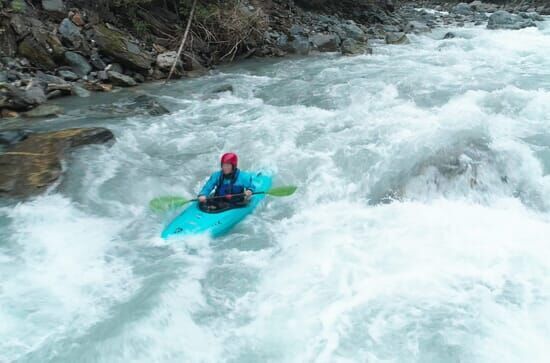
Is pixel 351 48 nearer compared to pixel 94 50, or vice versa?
pixel 94 50

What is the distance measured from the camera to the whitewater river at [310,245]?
12.0ft

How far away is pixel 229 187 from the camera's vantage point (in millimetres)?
5527

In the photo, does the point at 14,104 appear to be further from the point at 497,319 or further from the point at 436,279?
the point at 497,319

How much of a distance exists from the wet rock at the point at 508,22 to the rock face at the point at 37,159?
15013 mm

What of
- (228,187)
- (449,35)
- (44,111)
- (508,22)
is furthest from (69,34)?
(508,22)

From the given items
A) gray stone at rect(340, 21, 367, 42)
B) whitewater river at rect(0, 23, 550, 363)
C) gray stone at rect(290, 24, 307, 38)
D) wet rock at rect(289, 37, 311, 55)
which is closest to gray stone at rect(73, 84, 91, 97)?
whitewater river at rect(0, 23, 550, 363)

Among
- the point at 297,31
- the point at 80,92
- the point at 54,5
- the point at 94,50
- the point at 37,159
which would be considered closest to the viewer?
the point at 37,159

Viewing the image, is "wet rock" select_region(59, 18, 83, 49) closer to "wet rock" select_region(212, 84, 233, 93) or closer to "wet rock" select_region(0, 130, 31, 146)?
"wet rock" select_region(212, 84, 233, 93)

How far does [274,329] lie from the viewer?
12.4 ft

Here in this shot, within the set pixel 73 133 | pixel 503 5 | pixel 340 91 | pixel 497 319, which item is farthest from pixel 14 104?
pixel 503 5

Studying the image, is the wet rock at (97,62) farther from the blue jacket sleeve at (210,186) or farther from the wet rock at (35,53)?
the blue jacket sleeve at (210,186)

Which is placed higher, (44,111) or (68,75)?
(68,75)

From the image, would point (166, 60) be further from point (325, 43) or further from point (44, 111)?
point (325, 43)

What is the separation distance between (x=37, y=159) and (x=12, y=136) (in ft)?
3.19
